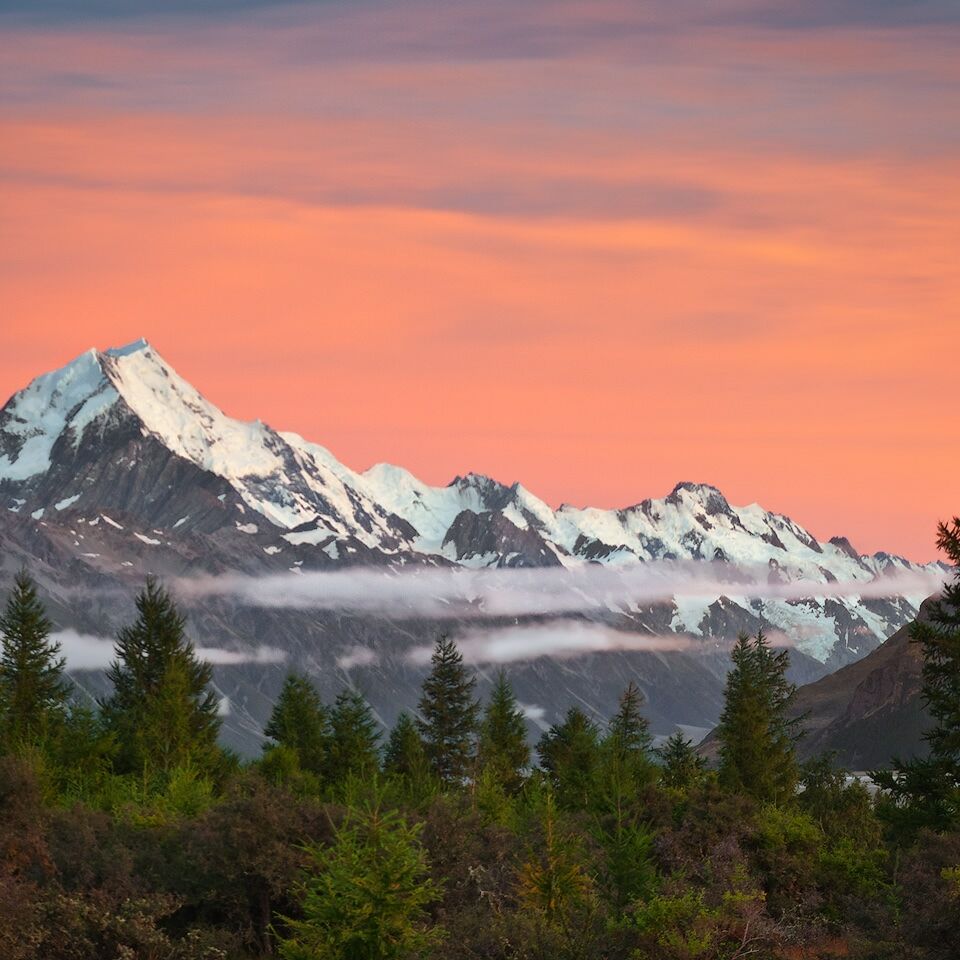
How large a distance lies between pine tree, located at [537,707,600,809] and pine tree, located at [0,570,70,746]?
36117 millimetres

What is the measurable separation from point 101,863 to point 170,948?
22.0 ft

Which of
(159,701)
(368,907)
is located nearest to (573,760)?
(159,701)

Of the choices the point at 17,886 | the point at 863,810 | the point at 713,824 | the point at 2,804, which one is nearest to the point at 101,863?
the point at 2,804

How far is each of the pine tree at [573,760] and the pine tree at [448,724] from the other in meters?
7.27

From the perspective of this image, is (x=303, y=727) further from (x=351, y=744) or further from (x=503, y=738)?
(x=503, y=738)

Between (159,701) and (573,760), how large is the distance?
31.7 meters

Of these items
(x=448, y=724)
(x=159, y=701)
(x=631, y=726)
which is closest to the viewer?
(x=159, y=701)

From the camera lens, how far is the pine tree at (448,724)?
14825 centimetres

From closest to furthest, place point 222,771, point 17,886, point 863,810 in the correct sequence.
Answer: point 17,886 → point 863,810 → point 222,771

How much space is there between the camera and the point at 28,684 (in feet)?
415

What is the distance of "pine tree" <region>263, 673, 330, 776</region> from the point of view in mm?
135000

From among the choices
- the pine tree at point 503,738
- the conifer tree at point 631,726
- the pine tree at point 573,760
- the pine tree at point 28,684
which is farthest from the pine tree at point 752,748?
the pine tree at point 28,684

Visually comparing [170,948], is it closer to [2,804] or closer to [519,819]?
[2,804]

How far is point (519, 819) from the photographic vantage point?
86.4 m
